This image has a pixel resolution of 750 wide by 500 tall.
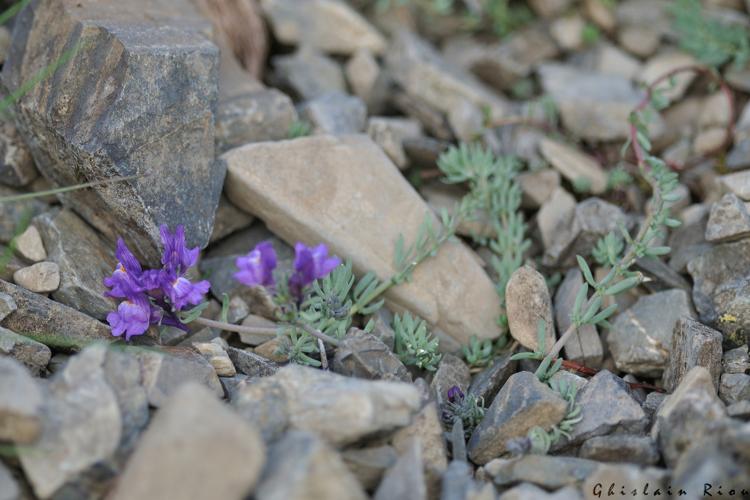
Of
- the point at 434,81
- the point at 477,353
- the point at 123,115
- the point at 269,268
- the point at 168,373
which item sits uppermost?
the point at 123,115

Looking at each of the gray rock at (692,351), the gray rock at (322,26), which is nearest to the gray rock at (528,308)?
the gray rock at (692,351)

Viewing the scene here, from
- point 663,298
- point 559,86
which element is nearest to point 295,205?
point 663,298

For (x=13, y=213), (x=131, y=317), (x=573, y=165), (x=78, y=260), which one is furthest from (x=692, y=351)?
(x=13, y=213)

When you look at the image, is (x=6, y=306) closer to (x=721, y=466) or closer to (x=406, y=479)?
(x=406, y=479)

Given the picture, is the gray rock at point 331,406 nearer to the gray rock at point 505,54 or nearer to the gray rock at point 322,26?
the gray rock at point 322,26

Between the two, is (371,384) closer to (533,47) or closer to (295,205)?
(295,205)

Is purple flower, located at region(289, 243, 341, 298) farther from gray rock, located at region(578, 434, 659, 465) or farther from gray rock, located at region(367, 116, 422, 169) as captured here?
gray rock, located at region(367, 116, 422, 169)
